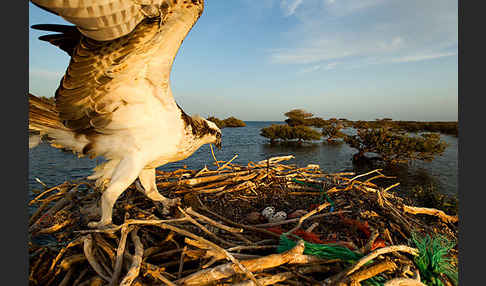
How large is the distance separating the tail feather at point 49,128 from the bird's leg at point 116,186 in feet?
1.62

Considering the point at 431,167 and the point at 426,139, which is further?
the point at 431,167

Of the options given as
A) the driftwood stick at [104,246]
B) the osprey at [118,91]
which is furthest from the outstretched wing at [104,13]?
the driftwood stick at [104,246]

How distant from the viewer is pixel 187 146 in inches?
71.0

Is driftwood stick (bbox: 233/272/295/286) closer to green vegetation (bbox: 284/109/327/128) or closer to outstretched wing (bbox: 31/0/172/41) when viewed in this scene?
outstretched wing (bbox: 31/0/172/41)

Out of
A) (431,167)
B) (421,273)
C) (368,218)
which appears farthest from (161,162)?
(431,167)

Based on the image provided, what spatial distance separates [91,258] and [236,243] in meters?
Result: 0.82

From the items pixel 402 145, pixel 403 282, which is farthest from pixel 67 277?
pixel 402 145

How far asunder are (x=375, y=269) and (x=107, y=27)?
6.07 ft

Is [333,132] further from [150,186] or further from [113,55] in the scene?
[113,55]

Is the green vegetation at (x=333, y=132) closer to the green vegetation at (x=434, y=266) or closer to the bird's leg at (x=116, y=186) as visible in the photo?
the green vegetation at (x=434, y=266)

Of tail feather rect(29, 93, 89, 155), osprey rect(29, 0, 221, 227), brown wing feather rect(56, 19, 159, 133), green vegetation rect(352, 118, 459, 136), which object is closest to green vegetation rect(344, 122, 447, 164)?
green vegetation rect(352, 118, 459, 136)

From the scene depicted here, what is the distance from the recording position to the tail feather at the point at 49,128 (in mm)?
1572

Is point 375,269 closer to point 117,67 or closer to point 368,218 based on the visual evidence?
point 368,218

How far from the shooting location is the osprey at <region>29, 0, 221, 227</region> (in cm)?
109
